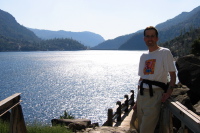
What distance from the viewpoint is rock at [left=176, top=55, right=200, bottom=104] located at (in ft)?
51.9

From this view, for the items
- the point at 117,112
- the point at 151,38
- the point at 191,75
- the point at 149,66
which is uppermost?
the point at 151,38

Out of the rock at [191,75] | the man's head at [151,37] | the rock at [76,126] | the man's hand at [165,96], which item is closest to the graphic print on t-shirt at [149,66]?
the man's head at [151,37]

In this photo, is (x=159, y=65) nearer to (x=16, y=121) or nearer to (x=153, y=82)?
(x=153, y=82)

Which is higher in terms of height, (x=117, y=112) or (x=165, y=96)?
(x=165, y=96)

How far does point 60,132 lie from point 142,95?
3248 millimetres

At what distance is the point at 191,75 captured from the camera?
16.3m

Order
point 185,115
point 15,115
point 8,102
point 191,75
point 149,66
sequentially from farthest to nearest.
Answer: point 191,75
point 15,115
point 149,66
point 8,102
point 185,115

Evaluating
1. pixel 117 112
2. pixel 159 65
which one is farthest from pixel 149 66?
pixel 117 112

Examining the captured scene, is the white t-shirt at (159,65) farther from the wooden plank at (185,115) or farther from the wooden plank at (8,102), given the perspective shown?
the wooden plank at (8,102)

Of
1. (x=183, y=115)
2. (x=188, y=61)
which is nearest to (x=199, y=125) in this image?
(x=183, y=115)

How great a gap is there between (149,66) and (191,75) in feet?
44.5

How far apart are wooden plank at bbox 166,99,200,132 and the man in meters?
0.26

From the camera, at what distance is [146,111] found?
380cm

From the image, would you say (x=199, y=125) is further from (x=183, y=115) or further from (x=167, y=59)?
(x=167, y=59)
